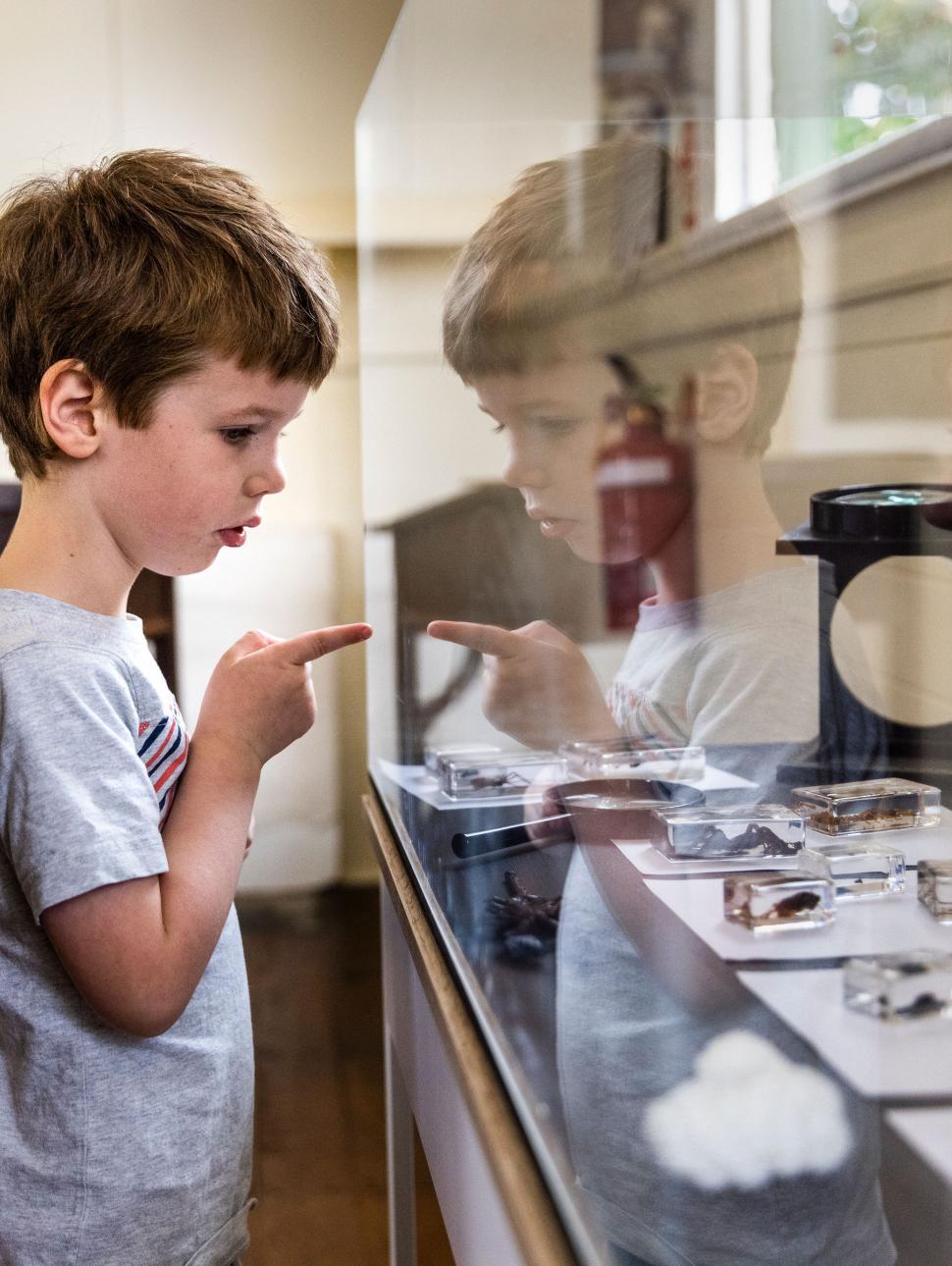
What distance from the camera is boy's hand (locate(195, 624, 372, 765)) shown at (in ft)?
2.74

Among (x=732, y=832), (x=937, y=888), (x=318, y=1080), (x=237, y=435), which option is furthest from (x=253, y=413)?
(x=318, y=1080)

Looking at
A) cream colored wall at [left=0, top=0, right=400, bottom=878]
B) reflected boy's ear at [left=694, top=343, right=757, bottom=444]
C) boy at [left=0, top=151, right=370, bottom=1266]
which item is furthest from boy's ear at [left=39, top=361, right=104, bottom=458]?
cream colored wall at [left=0, top=0, right=400, bottom=878]

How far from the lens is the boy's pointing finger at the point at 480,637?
741 millimetres

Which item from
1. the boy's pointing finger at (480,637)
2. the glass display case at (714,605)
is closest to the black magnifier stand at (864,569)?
the glass display case at (714,605)

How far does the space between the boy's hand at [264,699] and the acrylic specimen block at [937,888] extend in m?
0.55

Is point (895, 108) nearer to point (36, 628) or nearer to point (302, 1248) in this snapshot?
point (36, 628)

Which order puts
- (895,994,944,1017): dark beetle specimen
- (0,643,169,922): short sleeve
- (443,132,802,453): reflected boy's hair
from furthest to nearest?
(0,643,169,922): short sleeve → (443,132,802,453): reflected boy's hair → (895,994,944,1017): dark beetle specimen

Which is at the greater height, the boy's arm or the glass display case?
the glass display case

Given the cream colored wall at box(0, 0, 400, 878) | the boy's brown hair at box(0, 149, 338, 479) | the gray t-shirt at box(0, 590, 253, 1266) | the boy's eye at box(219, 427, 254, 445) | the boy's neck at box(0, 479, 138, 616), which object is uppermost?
the cream colored wall at box(0, 0, 400, 878)

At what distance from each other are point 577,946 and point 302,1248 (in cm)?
128

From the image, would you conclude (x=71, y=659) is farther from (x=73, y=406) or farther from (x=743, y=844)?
(x=743, y=844)

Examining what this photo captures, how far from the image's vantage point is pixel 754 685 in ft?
1.37

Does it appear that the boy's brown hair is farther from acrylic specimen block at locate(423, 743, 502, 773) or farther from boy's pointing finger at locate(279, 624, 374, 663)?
acrylic specimen block at locate(423, 743, 502, 773)

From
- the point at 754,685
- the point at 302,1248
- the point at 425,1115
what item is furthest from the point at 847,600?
the point at 302,1248
